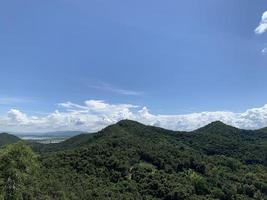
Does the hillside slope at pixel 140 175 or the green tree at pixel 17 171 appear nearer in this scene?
the green tree at pixel 17 171

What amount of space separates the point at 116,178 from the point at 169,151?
155 ft

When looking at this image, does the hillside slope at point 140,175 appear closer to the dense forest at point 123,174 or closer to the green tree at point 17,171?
the dense forest at point 123,174

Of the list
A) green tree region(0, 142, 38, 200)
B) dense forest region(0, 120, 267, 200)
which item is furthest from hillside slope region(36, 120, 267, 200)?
green tree region(0, 142, 38, 200)

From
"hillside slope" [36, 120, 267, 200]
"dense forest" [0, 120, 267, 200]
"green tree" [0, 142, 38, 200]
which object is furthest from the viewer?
"hillside slope" [36, 120, 267, 200]

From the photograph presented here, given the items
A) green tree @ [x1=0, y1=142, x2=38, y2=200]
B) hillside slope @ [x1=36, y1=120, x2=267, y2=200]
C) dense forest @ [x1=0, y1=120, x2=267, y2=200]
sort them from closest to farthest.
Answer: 1. green tree @ [x1=0, y1=142, x2=38, y2=200]
2. dense forest @ [x1=0, y1=120, x2=267, y2=200]
3. hillside slope @ [x1=36, y1=120, x2=267, y2=200]

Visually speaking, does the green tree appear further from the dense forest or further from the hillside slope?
the hillside slope

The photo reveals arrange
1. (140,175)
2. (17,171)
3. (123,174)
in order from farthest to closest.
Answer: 1. (123,174)
2. (140,175)
3. (17,171)

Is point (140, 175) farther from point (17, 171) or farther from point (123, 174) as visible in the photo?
point (17, 171)

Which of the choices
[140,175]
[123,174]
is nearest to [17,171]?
[123,174]

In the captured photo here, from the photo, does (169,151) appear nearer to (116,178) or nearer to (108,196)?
(116,178)

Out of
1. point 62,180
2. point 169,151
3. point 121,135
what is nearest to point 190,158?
point 169,151

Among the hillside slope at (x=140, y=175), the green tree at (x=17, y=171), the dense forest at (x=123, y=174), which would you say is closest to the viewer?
the green tree at (x=17, y=171)

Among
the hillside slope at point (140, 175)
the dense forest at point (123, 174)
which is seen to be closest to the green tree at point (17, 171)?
the dense forest at point (123, 174)

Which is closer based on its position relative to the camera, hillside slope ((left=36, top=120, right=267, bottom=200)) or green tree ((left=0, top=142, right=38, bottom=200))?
green tree ((left=0, top=142, right=38, bottom=200))
